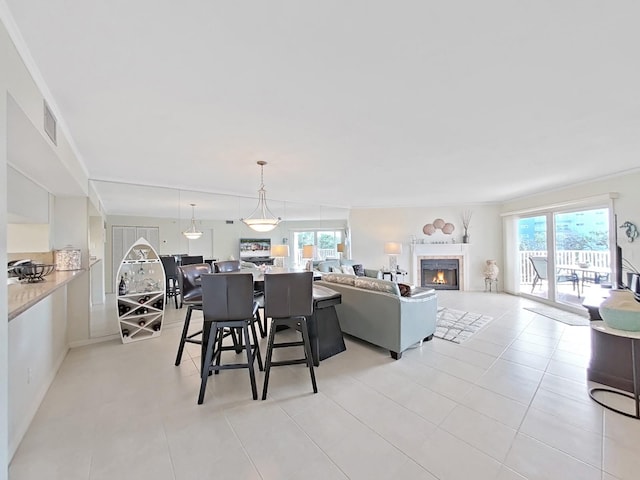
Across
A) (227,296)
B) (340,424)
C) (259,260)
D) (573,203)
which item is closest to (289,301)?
(227,296)

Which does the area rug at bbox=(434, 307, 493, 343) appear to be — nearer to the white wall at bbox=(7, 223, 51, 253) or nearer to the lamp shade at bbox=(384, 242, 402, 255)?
the lamp shade at bbox=(384, 242, 402, 255)

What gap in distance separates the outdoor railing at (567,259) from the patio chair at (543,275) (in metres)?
0.15

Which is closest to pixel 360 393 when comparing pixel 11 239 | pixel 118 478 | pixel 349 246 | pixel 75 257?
pixel 118 478

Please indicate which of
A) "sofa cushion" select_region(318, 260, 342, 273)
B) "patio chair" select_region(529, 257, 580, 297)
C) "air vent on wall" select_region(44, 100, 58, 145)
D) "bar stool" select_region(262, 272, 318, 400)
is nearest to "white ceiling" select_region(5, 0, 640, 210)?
"air vent on wall" select_region(44, 100, 58, 145)

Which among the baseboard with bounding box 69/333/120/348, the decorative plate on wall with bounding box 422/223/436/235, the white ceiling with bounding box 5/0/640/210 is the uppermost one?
the white ceiling with bounding box 5/0/640/210

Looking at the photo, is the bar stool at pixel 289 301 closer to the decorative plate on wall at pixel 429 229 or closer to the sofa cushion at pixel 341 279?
the sofa cushion at pixel 341 279

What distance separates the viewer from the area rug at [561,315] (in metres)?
4.44

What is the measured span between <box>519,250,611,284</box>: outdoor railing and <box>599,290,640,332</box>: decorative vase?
3392 millimetres

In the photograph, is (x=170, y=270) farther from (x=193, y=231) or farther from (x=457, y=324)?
(x=457, y=324)

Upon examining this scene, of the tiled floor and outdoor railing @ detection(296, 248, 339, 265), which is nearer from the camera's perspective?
the tiled floor

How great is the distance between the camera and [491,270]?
6953 millimetres

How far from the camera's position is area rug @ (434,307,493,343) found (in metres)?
3.90

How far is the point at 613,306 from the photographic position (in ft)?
7.10

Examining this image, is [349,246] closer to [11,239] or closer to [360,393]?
[360,393]
